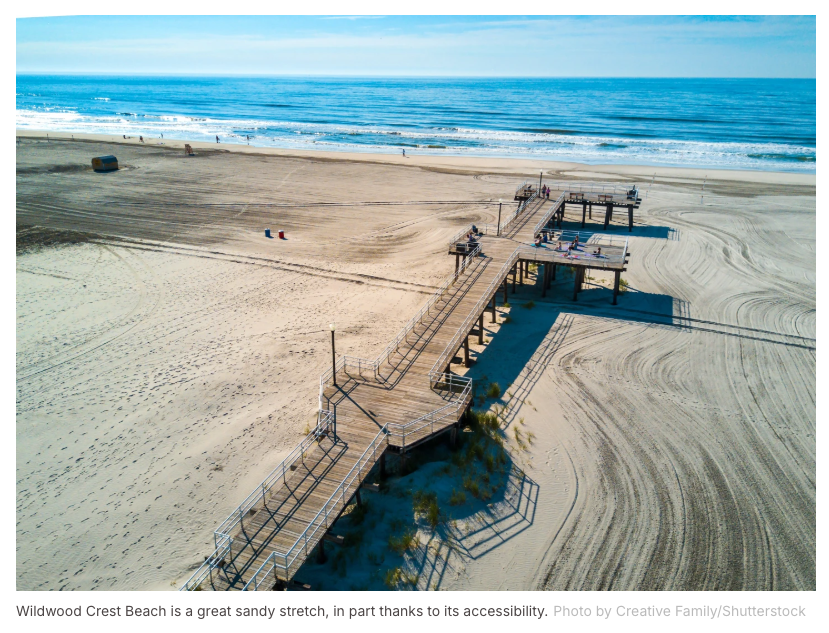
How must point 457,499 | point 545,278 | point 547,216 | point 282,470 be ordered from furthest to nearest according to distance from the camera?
point 547,216 < point 545,278 < point 282,470 < point 457,499

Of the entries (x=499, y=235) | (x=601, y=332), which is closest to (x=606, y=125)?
(x=499, y=235)

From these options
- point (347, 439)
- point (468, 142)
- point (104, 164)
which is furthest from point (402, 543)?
point (468, 142)

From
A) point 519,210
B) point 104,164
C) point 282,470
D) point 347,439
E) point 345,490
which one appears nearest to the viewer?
point 345,490

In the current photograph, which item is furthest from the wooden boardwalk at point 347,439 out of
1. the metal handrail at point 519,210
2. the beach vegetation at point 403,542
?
the metal handrail at point 519,210

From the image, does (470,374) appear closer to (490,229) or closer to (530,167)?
(490,229)

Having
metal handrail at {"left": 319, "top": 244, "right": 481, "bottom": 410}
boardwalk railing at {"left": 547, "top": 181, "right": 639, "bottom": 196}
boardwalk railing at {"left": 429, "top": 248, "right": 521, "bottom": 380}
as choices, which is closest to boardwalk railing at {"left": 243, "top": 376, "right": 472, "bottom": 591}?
boardwalk railing at {"left": 429, "top": 248, "right": 521, "bottom": 380}

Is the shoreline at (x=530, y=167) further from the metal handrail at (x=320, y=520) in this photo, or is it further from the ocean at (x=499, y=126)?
the metal handrail at (x=320, y=520)

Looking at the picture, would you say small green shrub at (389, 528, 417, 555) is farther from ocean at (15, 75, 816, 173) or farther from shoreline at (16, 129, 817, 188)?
ocean at (15, 75, 816, 173)
